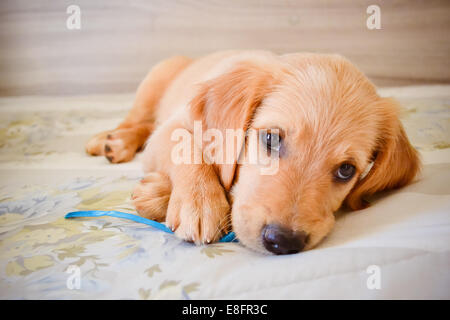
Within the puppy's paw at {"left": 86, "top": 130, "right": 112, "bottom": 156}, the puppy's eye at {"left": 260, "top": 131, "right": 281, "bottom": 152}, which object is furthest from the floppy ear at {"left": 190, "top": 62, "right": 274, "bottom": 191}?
the puppy's paw at {"left": 86, "top": 130, "right": 112, "bottom": 156}

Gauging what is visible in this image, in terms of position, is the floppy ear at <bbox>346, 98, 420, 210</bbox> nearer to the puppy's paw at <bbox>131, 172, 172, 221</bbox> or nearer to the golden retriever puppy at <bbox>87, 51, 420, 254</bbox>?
the golden retriever puppy at <bbox>87, 51, 420, 254</bbox>

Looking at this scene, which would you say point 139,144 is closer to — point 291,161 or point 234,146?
point 234,146

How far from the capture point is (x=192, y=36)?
11.6ft

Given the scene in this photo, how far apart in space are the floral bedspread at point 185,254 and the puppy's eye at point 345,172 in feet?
0.58

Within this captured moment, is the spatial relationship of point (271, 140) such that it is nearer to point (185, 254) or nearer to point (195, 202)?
point (195, 202)

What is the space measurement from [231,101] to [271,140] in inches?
12.0

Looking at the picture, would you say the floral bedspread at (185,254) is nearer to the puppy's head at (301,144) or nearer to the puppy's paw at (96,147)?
the puppy's head at (301,144)

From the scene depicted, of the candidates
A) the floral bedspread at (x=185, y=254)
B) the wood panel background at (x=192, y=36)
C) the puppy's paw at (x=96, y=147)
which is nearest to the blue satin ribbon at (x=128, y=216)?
the floral bedspread at (x=185, y=254)

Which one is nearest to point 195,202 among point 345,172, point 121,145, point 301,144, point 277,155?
point 277,155

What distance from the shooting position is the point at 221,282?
3.29ft

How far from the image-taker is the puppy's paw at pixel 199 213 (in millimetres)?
1276

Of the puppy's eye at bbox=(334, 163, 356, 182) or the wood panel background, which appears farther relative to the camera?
the wood panel background

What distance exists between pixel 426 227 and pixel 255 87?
0.93 meters

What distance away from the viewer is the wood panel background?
3.16 meters
